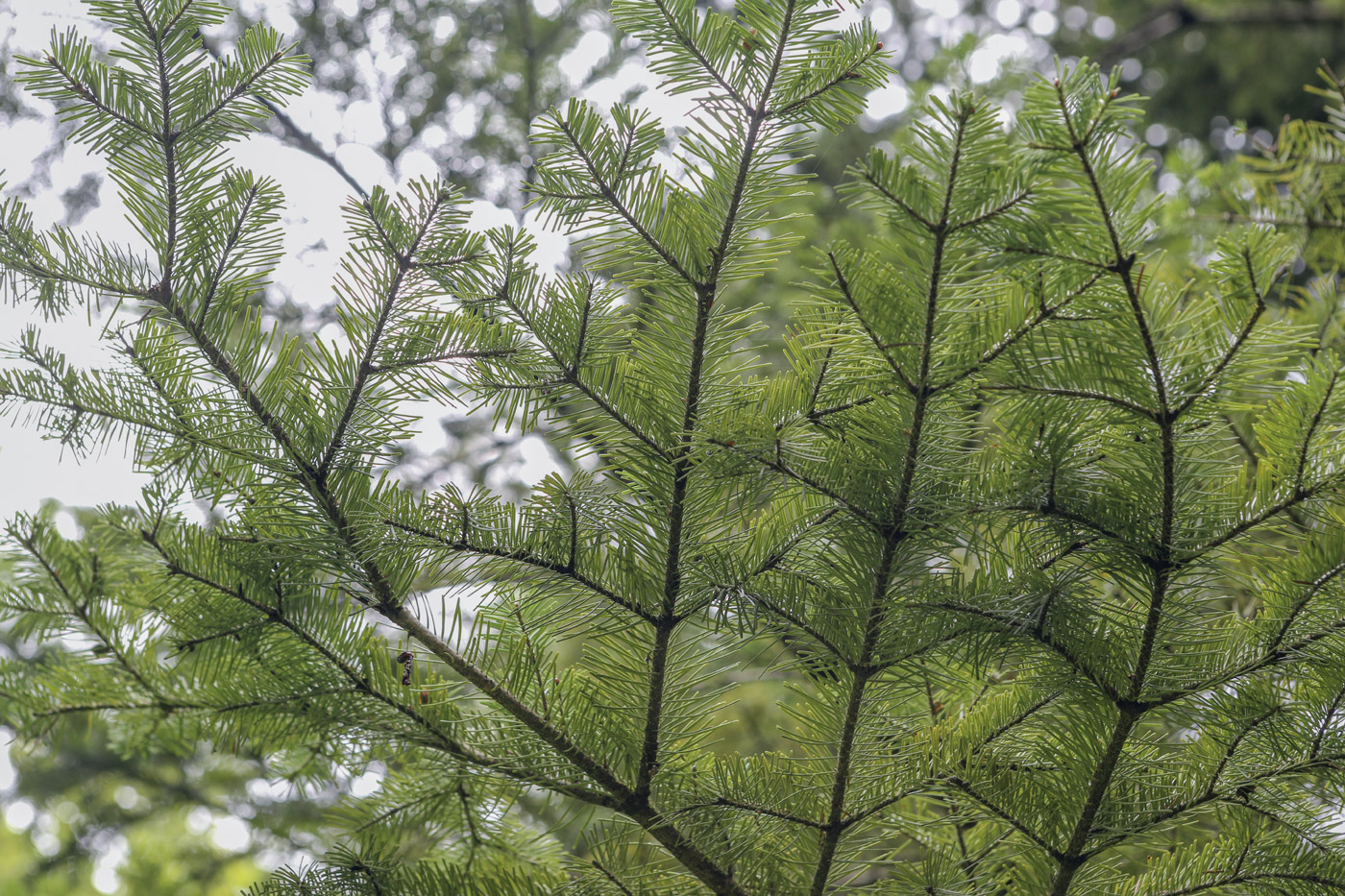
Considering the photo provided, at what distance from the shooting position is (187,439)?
3.61 ft

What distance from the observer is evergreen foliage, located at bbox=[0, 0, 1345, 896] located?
90 centimetres

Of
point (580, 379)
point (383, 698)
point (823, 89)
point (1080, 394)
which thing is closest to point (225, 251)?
point (580, 379)

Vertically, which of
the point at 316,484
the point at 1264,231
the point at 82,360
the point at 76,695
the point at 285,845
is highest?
the point at 1264,231

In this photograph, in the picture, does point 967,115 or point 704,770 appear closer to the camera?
point 967,115

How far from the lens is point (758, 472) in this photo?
983mm

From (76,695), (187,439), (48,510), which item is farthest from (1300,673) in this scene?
(48,510)

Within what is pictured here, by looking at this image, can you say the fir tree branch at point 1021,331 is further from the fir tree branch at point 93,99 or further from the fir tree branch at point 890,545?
the fir tree branch at point 93,99

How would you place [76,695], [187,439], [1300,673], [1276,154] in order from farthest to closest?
1. [1276,154]
2. [76,695]
3. [187,439]
4. [1300,673]

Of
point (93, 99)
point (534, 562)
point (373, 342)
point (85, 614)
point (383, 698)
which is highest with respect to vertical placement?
point (93, 99)

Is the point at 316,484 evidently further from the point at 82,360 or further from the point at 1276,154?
the point at 1276,154

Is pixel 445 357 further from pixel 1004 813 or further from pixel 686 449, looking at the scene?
pixel 1004 813

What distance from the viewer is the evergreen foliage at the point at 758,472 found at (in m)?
0.90

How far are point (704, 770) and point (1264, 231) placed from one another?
0.93 metres

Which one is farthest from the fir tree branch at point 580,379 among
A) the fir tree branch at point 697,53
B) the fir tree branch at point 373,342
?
the fir tree branch at point 697,53
